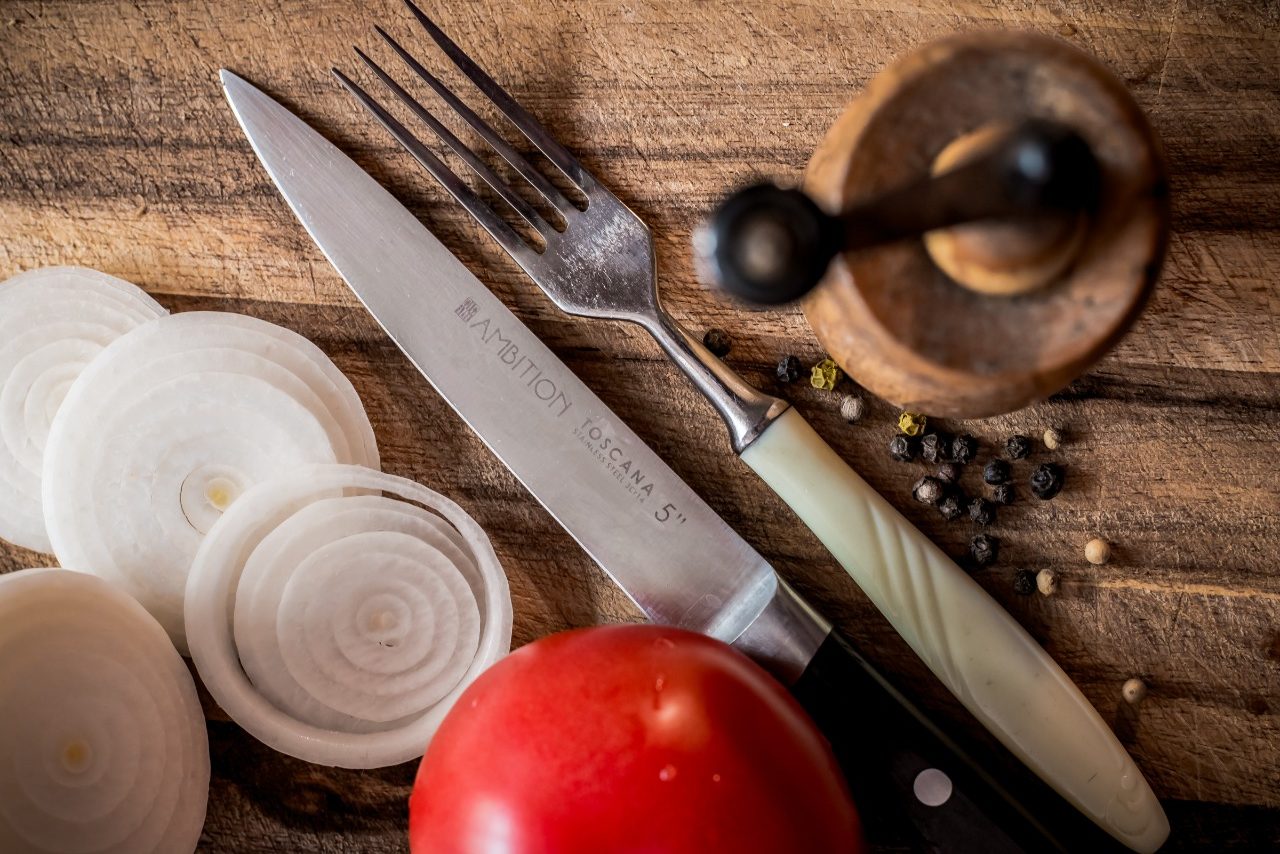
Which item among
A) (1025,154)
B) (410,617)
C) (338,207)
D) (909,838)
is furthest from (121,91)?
(909,838)

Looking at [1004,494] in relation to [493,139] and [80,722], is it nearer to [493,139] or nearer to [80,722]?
[493,139]

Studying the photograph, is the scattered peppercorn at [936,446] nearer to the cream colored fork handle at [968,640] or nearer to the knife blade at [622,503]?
the cream colored fork handle at [968,640]

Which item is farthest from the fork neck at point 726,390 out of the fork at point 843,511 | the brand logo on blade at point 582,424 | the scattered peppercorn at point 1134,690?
the scattered peppercorn at point 1134,690

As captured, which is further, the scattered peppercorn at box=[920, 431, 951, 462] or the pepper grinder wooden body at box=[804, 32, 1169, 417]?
the scattered peppercorn at box=[920, 431, 951, 462]

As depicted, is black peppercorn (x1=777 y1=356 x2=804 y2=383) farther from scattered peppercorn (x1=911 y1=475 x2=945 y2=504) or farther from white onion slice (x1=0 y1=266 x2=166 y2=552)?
white onion slice (x1=0 y1=266 x2=166 y2=552)

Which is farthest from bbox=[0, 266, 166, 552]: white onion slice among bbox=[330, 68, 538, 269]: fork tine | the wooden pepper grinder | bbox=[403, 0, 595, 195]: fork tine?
the wooden pepper grinder

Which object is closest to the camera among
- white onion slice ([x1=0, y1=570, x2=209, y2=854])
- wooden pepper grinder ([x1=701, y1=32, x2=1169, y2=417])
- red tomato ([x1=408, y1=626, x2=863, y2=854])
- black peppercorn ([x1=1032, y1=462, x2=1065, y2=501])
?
wooden pepper grinder ([x1=701, y1=32, x2=1169, y2=417])
